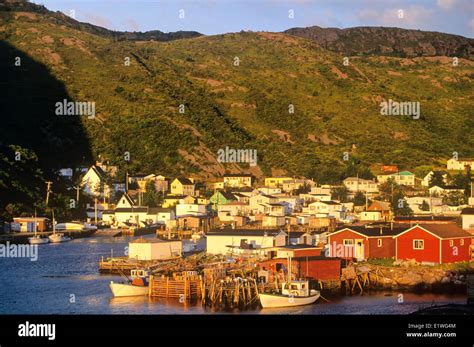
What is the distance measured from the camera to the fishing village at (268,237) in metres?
26.9

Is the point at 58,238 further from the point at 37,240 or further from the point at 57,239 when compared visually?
the point at 37,240

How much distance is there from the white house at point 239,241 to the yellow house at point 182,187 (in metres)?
19.5

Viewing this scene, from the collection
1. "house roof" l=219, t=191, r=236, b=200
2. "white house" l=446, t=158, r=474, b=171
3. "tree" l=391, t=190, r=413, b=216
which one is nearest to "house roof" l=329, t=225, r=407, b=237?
"tree" l=391, t=190, r=413, b=216

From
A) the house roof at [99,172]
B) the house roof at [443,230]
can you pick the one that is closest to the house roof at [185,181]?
the house roof at [99,172]

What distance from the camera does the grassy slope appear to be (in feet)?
210

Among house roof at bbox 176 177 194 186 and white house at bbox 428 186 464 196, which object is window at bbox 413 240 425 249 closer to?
white house at bbox 428 186 464 196

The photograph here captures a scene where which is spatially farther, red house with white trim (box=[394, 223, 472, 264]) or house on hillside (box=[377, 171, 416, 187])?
house on hillside (box=[377, 171, 416, 187])

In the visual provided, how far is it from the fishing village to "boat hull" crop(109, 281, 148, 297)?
0.03 m

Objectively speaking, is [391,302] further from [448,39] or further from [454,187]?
[448,39]

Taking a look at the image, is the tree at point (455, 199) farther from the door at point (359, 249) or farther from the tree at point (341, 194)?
the door at point (359, 249)

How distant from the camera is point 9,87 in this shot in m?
70.1

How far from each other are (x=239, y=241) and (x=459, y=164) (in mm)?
30059
